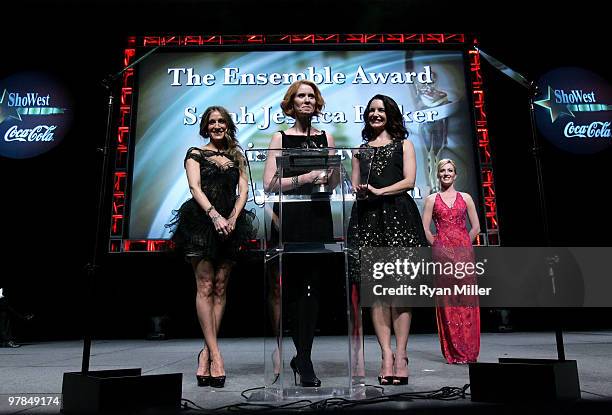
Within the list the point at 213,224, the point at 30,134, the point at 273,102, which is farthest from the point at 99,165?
the point at 213,224

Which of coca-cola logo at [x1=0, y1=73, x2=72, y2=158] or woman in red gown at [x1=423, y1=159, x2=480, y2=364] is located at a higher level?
coca-cola logo at [x1=0, y1=73, x2=72, y2=158]

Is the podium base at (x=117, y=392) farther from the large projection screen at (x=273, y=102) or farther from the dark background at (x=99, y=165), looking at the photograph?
the dark background at (x=99, y=165)

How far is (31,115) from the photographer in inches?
215

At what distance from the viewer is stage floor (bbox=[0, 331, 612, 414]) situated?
165 cm

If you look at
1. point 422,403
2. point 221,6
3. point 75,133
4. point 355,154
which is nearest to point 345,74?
point 221,6

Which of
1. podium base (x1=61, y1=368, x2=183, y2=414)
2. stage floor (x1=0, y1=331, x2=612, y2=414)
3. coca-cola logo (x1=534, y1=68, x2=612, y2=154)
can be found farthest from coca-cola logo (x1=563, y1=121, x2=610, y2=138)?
podium base (x1=61, y1=368, x2=183, y2=414)

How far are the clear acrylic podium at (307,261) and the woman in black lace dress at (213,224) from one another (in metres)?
0.46

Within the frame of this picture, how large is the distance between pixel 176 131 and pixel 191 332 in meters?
2.30

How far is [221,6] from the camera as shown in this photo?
5.55 metres

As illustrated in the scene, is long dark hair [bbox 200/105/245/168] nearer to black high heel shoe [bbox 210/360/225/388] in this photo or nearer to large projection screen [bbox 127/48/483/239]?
black high heel shoe [bbox 210/360/225/388]

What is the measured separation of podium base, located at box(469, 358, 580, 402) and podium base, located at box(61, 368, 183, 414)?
3.43 feet

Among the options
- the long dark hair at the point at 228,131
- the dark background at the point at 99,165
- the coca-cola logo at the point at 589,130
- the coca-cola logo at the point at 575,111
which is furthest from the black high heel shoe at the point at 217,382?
the coca-cola logo at the point at 589,130

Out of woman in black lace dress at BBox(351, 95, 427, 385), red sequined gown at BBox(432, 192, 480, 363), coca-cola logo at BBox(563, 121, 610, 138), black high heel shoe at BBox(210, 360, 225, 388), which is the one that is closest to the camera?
black high heel shoe at BBox(210, 360, 225, 388)

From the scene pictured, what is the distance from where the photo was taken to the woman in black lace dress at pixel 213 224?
86.7 inches
